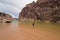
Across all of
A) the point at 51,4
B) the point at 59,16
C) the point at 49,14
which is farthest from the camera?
the point at 51,4

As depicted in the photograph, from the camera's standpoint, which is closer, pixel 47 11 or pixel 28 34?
pixel 28 34

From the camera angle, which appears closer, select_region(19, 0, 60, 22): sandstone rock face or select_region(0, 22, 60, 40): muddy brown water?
select_region(0, 22, 60, 40): muddy brown water

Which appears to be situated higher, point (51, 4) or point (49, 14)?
point (51, 4)

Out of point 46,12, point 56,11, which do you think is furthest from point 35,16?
point 56,11

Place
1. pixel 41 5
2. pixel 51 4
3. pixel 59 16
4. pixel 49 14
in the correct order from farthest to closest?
pixel 41 5
pixel 51 4
pixel 49 14
pixel 59 16

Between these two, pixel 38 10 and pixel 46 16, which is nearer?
pixel 46 16

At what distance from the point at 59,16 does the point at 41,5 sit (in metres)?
29.6

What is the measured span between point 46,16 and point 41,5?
1682 centimetres

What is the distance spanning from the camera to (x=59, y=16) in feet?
261

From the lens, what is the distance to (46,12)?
9419 centimetres

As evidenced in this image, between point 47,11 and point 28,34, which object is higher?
point 47,11

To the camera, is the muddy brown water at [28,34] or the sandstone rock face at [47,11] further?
the sandstone rock face at [47,11]

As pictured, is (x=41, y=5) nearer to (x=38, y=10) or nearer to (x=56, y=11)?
(x=38, y=10)

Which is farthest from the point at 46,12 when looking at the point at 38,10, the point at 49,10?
the point at 38,10
